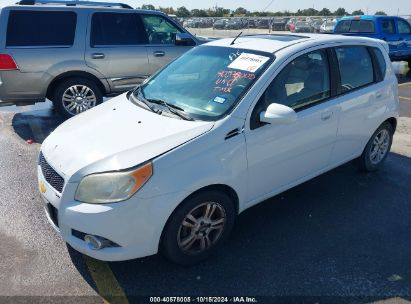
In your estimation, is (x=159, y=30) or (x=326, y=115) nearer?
(x=326, y=115)

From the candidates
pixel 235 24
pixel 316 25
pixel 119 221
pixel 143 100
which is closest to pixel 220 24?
pixel 235 24

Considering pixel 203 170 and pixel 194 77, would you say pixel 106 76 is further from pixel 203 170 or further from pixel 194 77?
pixel 203 170

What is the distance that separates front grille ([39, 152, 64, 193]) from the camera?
288 centimetres

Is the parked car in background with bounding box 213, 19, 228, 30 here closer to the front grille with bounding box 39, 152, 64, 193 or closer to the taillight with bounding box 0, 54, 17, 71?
the taillight with bounding box 0, 54, 17, 71

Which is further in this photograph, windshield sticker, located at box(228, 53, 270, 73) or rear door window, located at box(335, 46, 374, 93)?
rear door window, located at box(335, 46, 374, 93)

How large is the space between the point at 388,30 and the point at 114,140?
40.7 feet

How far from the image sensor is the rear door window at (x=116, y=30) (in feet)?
22.6

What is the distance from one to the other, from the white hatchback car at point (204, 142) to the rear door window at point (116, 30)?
324cm

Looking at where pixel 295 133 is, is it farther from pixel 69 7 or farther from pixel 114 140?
pixel 69 7

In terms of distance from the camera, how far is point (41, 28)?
650 centimetres

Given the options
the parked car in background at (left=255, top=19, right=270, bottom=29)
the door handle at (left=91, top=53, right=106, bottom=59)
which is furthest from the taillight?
the parked car in background at (left=255, top=19, right=270, bottom=29)

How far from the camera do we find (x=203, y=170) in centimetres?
290

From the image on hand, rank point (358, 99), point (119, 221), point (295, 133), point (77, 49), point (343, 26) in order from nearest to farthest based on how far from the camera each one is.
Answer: point (119, 221) → point (295, 133) → point (358, 99) → point (77, 49) → point (343, 26)

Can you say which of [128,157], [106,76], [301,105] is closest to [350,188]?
[301,105]
